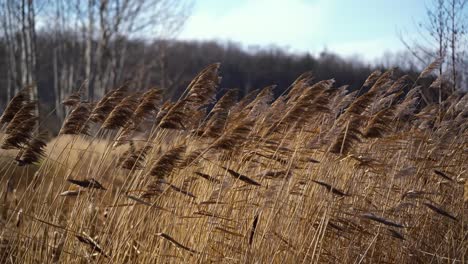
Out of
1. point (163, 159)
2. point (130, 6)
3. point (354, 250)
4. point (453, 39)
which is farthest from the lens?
point (130, 6)

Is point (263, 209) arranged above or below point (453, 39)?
below

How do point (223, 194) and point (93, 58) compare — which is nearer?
point (223, 194)

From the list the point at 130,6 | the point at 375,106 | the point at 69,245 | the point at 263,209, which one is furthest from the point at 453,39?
the point at 130,6

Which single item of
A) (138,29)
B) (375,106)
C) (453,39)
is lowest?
(375,106)

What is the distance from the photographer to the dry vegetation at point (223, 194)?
3.64m

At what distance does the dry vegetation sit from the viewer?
3.64 meters

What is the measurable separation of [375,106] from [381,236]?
1257mm

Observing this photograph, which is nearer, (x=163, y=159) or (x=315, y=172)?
(x=163, y=159)

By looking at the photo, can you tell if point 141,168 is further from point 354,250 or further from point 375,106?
point 375,106

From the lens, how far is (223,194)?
381 centimetres

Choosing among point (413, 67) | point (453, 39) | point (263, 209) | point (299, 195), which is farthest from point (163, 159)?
point (413, 67)

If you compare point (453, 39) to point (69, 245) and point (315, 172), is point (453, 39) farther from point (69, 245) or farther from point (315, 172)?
point (69, 245)

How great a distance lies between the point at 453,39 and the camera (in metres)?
9.23

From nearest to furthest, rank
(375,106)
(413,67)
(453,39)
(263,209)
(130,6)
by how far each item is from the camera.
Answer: (263,209) < (375,106) < (453,39) < (413,67) < (130,6)
